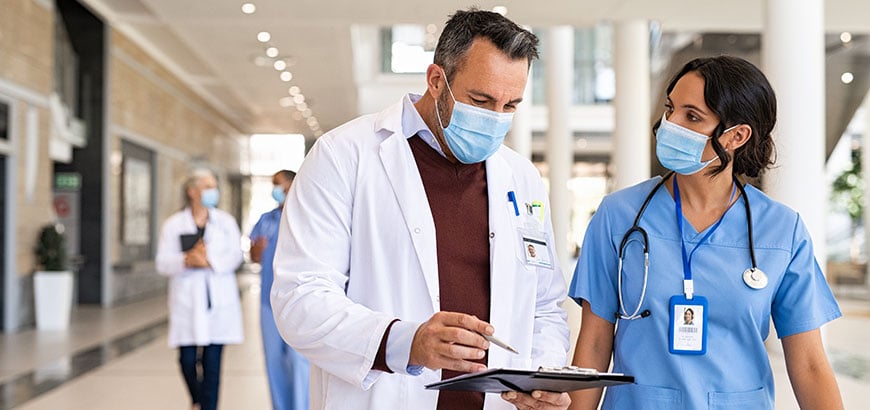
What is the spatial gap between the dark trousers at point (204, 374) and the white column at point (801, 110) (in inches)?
191

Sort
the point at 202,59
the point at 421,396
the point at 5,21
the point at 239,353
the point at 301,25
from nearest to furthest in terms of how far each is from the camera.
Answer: the point at 421,396
the point at 239,353
the point at 5,21
the point at 301,25
the point at 202,59

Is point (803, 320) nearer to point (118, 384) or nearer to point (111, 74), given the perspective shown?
point (118, 384)

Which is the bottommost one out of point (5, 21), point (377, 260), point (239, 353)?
point (239, 353)

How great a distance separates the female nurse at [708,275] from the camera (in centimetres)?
225

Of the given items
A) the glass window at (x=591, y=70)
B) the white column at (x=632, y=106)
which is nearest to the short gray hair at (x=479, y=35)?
the white column at (x=632, y=106)

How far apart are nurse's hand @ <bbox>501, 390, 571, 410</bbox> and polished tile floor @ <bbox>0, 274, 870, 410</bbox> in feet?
16.5

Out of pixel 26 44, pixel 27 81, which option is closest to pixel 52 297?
pixel 27 81

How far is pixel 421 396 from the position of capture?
2.21 metres

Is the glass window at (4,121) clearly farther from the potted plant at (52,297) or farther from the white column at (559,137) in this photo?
the white column at (559,137)

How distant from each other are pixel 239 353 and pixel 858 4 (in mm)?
8905

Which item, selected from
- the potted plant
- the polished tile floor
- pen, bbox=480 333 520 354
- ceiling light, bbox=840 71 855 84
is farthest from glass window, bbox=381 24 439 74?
pen, bbox=480 333 520 354

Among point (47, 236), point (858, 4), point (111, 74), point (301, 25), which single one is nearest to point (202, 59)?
point (111, 74)

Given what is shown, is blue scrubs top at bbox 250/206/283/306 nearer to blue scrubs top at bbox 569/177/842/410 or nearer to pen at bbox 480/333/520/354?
blue scrubs top at bbox 569/177/842/410

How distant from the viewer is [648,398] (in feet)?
7.46
